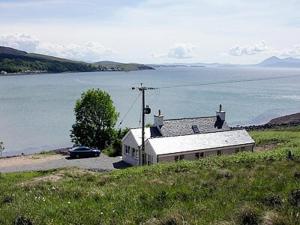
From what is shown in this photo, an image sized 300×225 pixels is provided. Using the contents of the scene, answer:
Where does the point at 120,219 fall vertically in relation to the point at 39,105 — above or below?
above

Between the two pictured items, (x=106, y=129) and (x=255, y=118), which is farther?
(x=255, y=118)

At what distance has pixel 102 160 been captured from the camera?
133 feet

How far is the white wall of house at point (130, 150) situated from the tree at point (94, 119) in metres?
12.1

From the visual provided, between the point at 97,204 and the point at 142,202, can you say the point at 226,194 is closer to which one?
the point at 142,202

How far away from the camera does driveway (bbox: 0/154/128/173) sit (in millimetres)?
37109

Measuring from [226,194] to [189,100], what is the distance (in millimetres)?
117877

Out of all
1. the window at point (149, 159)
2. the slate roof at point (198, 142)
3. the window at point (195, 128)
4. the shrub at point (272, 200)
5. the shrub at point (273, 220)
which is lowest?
the window at point (149, 159)

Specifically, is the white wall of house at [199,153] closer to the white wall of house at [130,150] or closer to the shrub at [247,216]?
the white wall of house at [130,150]

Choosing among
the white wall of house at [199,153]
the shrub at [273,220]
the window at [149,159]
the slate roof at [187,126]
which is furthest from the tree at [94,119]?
the shrub at [273,220]

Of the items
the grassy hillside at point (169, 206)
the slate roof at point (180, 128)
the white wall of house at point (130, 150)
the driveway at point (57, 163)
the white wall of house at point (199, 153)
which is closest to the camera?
the grassy hillside at point (169, 206)

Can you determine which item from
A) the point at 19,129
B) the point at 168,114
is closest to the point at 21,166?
the point at 19,129

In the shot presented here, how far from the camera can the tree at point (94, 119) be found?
51.5 metres

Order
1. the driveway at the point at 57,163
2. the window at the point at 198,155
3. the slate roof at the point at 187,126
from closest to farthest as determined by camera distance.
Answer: the window at the point at 198,155 < the driveway at the point at 57,163 < the slate roof at the point at 187,126

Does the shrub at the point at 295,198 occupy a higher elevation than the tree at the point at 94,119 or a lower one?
higher
